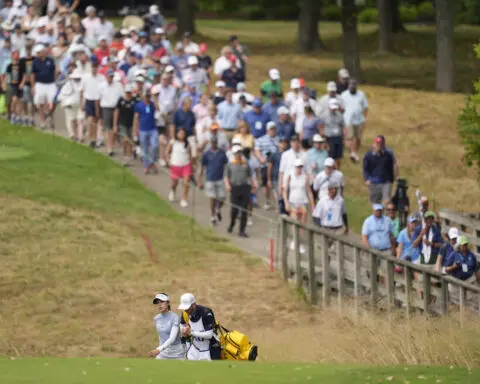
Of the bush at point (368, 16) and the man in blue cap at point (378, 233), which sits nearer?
the man in blue cap at point (378, 233)

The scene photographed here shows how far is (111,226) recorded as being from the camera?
97.7 feet

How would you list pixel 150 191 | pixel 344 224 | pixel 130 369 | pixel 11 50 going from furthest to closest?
pixel 11 50
pixel 150 191
pixel 344 224
pixel 130 369

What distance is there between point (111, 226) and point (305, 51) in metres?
25.7

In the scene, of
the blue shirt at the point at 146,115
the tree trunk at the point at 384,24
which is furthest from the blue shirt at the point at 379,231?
the tree trunk at the point at 384,24

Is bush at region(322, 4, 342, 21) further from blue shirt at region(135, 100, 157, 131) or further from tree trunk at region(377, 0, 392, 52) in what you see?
blue shirt at region(135, 100, 157, 131)

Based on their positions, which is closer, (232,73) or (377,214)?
(377,214)

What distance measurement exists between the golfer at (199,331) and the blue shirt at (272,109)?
12.6 m

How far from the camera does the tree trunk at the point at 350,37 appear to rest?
45188 millimetres

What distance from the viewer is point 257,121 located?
30.9 m

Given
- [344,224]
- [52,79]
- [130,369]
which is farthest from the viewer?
[52,79]

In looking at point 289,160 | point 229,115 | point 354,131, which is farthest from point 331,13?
point 289,160

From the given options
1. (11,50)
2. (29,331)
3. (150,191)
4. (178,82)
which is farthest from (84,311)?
(11,50)

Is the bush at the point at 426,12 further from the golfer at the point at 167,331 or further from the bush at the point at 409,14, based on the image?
the golfer at the point at 167,331

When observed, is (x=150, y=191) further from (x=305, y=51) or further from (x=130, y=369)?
(x=305, y=51)
